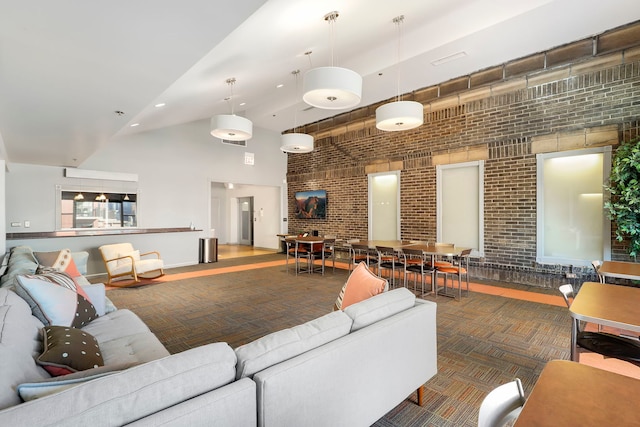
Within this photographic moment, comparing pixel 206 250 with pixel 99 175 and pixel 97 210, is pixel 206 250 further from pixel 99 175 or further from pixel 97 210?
pixel 99 175

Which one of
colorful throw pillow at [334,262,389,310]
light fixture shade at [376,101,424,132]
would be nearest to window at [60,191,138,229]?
light fixture shade at [376,101,424,132]

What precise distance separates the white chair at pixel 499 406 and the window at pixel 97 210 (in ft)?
26.2

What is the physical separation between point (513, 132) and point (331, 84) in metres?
4.15

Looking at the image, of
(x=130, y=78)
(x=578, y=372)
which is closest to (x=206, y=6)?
(x=130, y=78)

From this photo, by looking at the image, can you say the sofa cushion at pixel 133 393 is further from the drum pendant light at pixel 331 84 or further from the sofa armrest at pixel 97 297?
the drum pendant light at pixel 331 84

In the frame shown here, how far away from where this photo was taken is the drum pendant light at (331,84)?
11.4 ft

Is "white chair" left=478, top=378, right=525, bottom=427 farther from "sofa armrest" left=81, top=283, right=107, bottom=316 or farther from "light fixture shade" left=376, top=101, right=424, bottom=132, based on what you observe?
"light fixture shade" left=376, top=101, right=424, bottom=132

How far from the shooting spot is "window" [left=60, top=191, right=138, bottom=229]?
6738 mm

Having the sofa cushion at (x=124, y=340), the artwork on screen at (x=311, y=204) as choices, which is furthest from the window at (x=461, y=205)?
the sofa cushion at (x=124, y=340)

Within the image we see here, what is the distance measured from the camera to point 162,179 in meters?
7.72

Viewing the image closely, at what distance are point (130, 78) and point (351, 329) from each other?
8.41 ft

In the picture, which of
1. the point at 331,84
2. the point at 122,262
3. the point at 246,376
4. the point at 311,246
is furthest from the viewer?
the point at 311,246

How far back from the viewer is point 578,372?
1113 millimetres

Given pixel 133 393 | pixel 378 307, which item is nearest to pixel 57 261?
pixel 133 393
